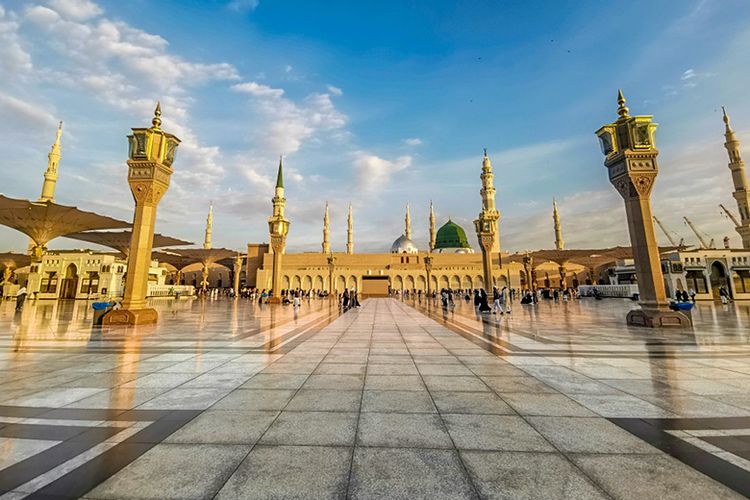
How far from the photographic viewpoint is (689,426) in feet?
10.3

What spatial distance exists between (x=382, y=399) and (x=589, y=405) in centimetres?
244

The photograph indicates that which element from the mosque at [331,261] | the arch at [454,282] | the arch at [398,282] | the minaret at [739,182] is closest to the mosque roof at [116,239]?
the mosque at [331,261]

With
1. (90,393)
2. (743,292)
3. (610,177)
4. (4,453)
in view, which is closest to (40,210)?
(90,393)

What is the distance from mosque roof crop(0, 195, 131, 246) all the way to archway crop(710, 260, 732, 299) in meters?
54.9

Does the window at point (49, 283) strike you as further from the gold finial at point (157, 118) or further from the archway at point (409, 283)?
the archway at point (409, 283)

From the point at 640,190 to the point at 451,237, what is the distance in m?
73.1

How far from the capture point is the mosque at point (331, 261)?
1031 inches

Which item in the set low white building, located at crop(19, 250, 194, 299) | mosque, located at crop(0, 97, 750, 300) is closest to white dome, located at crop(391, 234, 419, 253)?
mosque, located at crop(0, 97, 750, 300)

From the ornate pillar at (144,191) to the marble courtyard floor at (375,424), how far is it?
16.9 ft

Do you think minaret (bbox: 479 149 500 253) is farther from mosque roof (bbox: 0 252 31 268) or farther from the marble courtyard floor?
mosque roof (bbox: 0 252 31 268)

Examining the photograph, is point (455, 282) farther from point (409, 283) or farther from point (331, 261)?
point (331, 261)

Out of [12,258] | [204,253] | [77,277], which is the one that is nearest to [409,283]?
[204,253]

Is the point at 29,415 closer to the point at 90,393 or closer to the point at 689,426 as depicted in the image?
the point at 90,393

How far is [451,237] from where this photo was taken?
275 ft
